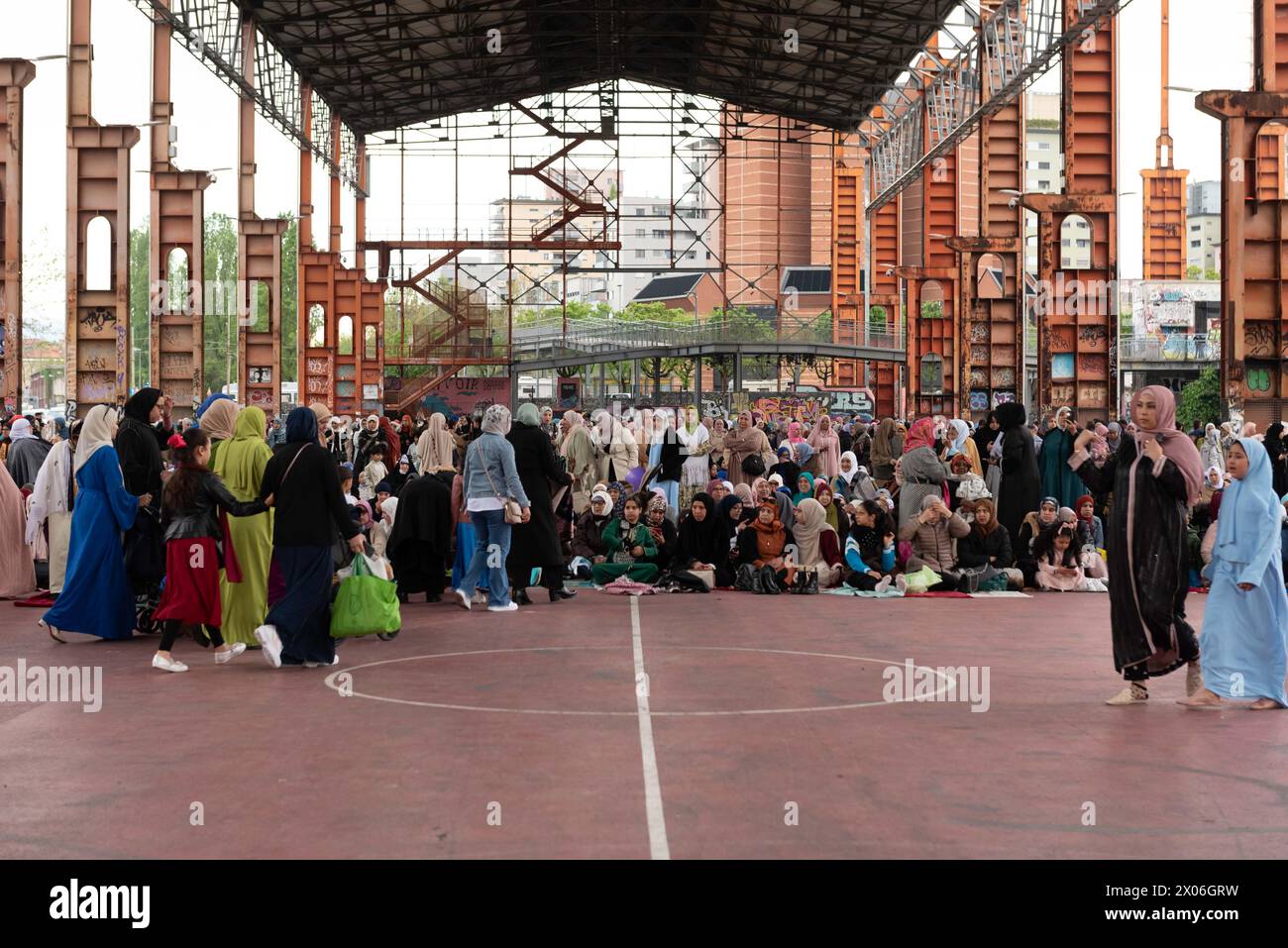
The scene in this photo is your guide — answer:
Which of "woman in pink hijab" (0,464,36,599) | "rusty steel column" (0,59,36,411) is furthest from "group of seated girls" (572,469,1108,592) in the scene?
"rusty steel column" (0,59,36,411)

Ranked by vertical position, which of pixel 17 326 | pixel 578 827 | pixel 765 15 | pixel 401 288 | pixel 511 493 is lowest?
pixel 578 827

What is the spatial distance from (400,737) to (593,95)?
168 ft

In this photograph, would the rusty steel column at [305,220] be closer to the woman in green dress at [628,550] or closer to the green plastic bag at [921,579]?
the woman in green dress at [628,550]

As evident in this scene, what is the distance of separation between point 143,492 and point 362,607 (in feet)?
9.44

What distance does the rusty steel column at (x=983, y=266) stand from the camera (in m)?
37.0

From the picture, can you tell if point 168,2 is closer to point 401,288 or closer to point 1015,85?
point 1015,85

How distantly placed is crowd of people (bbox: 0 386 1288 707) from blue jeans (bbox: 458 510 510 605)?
26mm

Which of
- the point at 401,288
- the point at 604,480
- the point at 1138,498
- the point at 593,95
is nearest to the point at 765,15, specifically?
the point at 593,95

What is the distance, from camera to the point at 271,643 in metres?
11.8

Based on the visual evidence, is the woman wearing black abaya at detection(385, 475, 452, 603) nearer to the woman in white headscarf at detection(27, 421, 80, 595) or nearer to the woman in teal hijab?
the woman in white headscarf at detection(27, 421, 80, 595)

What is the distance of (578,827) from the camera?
6.99 m

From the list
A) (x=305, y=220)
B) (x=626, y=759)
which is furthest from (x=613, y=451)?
(x=305, y=220)

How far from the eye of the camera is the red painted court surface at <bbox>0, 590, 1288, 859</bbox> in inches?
268

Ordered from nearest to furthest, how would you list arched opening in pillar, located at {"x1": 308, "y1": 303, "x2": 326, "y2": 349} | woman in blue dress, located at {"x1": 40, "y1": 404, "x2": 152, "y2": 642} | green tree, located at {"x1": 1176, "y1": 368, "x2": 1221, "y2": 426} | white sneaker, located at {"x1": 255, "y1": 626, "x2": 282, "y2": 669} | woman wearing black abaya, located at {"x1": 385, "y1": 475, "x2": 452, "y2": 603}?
white sneaker, located at {"x1": 255, "y1": 626, "x2": 282, "y2": 669}, woman in blue dress, located at {"x1": 40, "y1": 404, "x2": 152, "y2": 642}, woman wearing black abaya, located at {"x1": 385, "y1": 475, "x2": 452, "y2": 603}, arched opening in pillar, located at {"x1": 308, "y1": 303, "x2": 326, "y2": 349}, green tree, located at {"x1": 1176, "y1": 368, "x2": 1221, "y2": 426}
